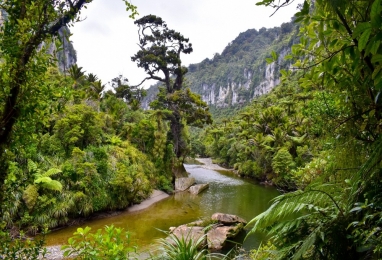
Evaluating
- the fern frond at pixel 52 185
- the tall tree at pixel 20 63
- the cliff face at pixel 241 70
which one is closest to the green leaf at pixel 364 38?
the tall tree at pixel 20 63

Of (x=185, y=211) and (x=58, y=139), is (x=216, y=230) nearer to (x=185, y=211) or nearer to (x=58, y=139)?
(x=185, y=211)

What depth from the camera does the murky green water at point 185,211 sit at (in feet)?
26.2

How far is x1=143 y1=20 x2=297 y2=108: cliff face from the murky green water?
58.4 meters

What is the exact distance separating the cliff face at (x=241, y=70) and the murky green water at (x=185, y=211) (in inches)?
2299

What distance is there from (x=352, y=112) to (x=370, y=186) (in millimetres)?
545

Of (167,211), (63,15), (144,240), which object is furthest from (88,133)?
(63,15)

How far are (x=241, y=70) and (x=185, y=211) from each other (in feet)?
302

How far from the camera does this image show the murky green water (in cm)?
800

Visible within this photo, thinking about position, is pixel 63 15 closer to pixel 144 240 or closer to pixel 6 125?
pixel 6 125

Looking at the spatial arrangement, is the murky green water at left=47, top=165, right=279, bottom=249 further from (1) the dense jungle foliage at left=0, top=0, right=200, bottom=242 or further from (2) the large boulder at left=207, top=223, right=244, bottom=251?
(1) the dense jungle foliage at left=0, top=0, right=200, bottom=242

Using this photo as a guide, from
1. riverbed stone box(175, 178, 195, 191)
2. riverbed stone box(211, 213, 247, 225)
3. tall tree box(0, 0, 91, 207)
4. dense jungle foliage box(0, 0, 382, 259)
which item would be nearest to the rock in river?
riverbed stone box(175, 178, 195, 191)

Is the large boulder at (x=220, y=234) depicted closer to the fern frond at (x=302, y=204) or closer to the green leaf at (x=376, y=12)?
the fern frond at (x=302, y=204)

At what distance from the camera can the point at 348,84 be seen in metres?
1.50

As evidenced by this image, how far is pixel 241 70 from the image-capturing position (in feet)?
318
